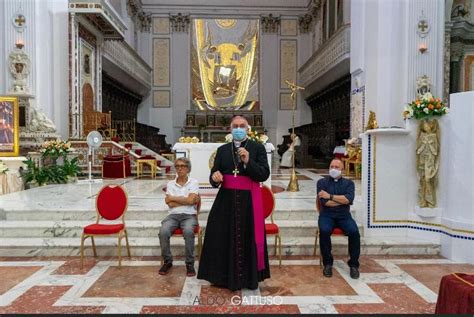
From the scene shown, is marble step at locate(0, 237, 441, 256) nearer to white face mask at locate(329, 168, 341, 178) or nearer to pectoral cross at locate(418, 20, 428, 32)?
white face mask at locate(329, 168, 341, 178)

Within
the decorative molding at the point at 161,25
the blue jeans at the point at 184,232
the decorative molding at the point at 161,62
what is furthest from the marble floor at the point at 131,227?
the decorative molding at the point at 161,25

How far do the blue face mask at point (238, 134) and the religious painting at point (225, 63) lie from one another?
60.3ft

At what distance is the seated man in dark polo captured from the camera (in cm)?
455

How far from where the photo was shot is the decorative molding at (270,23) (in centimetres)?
2222

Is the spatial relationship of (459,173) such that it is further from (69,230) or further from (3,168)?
(3,168)

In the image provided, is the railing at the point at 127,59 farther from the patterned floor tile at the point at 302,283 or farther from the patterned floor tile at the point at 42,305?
the patterned floor tile at the point at 302,283

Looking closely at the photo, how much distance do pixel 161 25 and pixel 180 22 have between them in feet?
3.35

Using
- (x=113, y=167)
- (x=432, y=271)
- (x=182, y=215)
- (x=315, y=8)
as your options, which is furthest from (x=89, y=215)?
(x=315, y=8)

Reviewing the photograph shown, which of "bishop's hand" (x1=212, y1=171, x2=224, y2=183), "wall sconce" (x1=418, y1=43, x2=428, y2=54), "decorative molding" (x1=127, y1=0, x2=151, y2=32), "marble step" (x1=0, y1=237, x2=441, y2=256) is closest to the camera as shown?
"bishop's hand" (x1=212, y1=171, x2=224, y2=183)

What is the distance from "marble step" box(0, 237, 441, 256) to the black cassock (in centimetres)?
140

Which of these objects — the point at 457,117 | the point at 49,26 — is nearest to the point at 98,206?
the point at 457,117

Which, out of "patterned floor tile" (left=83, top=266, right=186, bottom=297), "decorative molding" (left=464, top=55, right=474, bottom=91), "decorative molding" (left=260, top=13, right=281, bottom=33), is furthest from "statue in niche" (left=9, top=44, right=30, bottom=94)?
"decorative molding" (left=260, top=13, right=281, bottom=33)

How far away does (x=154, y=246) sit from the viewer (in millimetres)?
5402

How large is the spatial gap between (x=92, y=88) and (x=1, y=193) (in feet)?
21.2
